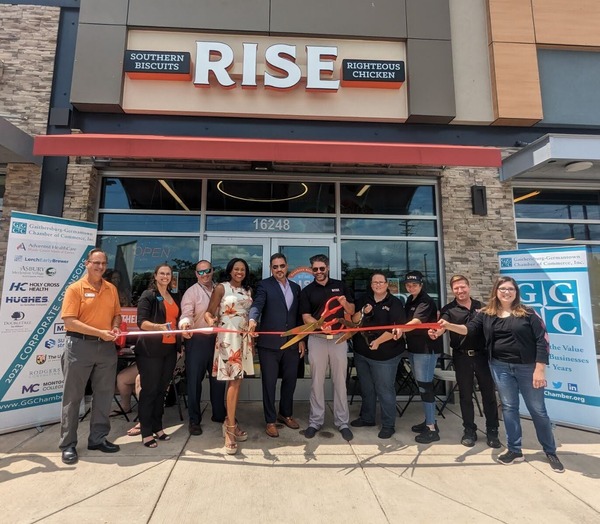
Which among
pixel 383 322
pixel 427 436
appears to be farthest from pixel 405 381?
pixel 383 322

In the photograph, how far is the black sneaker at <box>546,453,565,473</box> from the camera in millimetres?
3334

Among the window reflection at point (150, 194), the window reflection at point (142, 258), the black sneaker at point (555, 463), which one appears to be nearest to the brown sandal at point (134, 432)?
the window reflection at point (142, 258)

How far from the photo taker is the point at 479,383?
3.94 metres

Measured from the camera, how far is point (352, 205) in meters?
6.02

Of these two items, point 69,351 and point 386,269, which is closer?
point 69,351

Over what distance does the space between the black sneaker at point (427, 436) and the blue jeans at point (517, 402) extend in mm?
734

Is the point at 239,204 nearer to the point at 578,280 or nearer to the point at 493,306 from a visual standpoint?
the point at 493,306

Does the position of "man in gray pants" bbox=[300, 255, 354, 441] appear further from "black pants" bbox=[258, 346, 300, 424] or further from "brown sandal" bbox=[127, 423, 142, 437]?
"brown sandal" bbox=[127, 423, 142, 437]

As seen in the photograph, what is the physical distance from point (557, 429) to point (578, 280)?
1889 millimetres

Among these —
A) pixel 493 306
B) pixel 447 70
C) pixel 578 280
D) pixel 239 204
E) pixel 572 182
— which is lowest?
pixel 493 306

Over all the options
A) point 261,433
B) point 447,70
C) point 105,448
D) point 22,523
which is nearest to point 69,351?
point 105,448

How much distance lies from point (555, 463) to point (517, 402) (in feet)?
2.03

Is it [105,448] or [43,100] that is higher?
[43,100]

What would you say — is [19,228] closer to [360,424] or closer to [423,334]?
[360,424]
